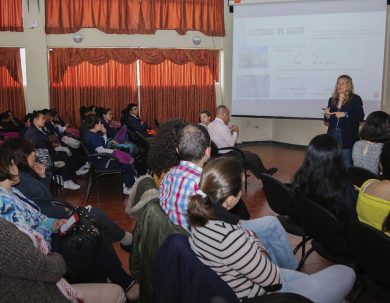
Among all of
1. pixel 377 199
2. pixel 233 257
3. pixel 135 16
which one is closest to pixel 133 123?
pixel 135 16

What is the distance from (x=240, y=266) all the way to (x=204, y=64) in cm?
757

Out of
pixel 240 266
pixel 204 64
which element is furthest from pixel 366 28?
pixel 240 266

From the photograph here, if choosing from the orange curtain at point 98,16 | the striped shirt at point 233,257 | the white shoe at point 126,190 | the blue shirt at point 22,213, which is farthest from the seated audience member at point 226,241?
the orange curtain at point 98,16

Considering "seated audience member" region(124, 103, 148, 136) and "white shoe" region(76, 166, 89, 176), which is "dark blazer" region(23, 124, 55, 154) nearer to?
"white shoe" region(76, 166, 89, 176)

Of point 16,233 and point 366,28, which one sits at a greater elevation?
point 366,28

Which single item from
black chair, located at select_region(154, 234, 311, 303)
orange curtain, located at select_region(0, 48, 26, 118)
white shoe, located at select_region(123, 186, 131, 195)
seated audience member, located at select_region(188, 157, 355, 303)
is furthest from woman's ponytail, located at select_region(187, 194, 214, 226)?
orange curtain, located at select_region(0, 48, 26, 118)

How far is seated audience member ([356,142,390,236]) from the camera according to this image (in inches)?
83.6

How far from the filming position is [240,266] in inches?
62.1

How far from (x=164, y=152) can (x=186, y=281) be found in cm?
132

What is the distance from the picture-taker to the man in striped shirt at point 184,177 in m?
2.15

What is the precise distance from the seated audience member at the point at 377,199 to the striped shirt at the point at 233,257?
0.79 metres

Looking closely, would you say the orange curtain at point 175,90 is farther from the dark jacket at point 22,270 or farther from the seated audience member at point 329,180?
the dark jacket at point 22,270

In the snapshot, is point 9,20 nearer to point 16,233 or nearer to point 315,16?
point 315,16

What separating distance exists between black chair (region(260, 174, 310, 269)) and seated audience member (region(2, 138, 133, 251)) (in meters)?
1.15
